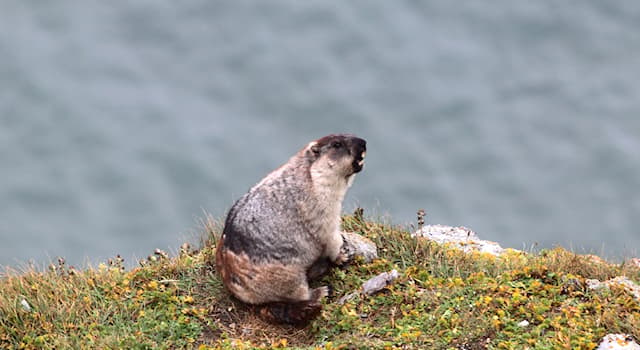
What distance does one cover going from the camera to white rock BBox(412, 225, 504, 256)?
39.8ft

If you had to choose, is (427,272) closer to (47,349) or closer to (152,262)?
(152,262)

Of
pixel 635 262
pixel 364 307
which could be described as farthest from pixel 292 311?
pixel 635 262

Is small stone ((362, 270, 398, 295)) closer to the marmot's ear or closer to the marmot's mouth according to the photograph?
the marmot's mouth

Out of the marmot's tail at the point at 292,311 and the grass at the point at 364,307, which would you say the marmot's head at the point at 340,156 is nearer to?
the grass at the point at 364,307

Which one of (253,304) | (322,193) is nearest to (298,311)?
(253,304)

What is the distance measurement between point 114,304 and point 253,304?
64.2 inches

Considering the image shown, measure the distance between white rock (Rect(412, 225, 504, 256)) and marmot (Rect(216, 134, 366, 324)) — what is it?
1764 millimetres

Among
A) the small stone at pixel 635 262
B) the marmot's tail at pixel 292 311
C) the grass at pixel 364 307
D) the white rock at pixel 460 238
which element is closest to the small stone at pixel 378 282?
the grass at pixel 364 307

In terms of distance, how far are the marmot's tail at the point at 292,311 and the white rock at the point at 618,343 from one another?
3.11 m

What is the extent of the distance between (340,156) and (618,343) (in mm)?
3627

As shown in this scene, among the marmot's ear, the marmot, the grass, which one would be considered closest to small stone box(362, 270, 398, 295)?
the grass

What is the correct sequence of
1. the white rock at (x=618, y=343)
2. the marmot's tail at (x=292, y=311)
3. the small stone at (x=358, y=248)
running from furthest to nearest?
the small stone at (x=358, y=248), the marmot's tail at (x=292, y=311), the white rock at (x=618, y=343)

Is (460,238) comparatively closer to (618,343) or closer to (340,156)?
(340,156)

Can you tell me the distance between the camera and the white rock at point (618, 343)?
8.95 meters
